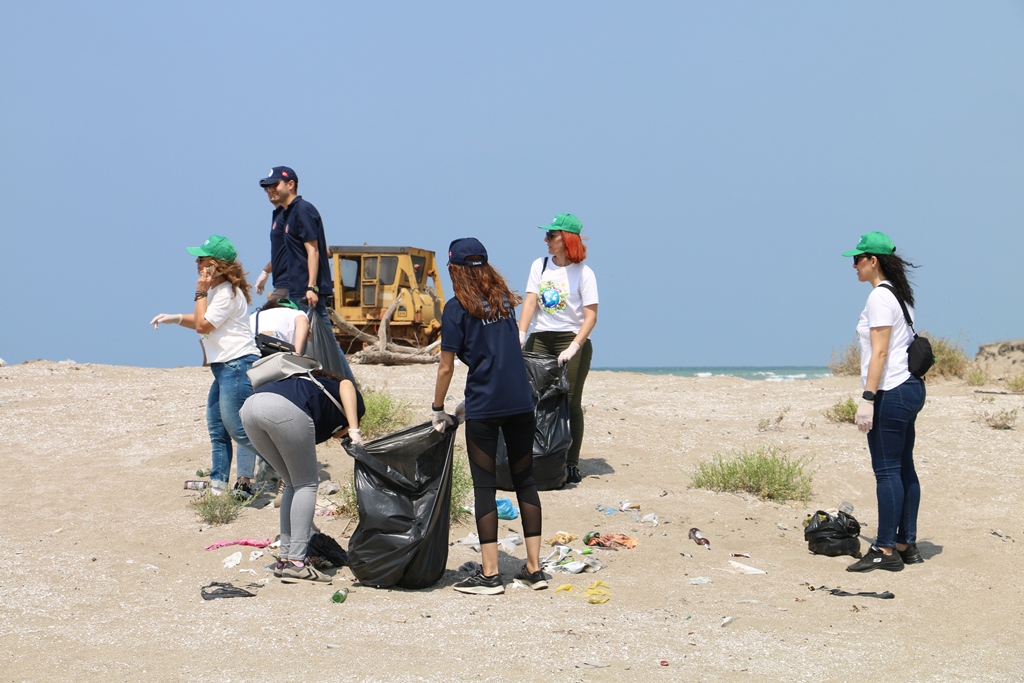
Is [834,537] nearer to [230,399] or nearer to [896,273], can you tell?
[896,273]

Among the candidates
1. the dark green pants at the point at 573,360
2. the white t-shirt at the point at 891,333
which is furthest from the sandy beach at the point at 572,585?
the white t-shirt at the point at 891,333

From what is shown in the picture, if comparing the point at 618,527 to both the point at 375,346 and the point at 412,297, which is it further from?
the point at 412,297

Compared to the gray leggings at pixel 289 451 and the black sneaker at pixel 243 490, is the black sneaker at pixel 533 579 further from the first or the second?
the black sneaker at pixel 243 490

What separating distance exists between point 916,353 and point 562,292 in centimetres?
270

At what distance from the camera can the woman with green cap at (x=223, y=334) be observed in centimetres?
661

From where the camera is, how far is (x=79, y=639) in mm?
4652

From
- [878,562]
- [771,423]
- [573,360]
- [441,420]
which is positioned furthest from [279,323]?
[771,423]

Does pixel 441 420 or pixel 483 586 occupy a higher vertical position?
pixel 441 420

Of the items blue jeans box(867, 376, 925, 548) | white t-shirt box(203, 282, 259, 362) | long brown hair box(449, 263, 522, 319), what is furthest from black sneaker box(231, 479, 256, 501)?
blue jeans box(867, 376, 925, 548)

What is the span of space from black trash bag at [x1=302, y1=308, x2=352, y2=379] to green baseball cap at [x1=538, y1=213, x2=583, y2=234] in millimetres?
1807

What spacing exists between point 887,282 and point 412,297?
17028 millimetres

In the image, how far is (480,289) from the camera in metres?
5.12

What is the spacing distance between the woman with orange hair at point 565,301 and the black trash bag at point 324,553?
7.30ft

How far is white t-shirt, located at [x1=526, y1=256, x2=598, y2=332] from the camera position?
7.36 m
